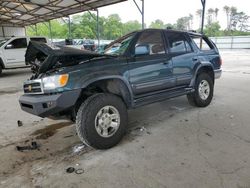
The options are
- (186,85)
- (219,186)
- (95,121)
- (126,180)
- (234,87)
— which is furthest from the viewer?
(234,87)

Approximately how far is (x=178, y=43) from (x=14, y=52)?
9.49m

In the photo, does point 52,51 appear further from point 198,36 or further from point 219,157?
point 198,36

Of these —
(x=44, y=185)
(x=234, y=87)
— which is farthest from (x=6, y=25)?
(x=44, y=185)

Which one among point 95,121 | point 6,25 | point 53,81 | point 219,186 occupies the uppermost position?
point 6,25

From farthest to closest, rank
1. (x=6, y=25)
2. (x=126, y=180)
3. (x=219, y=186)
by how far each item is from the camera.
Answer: (x=6, y=25), (x=126, y=180), (x=219, y=186)

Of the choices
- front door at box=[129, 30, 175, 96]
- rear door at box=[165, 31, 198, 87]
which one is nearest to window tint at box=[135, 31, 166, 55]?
front door at box=[129, 30, 175, 96]

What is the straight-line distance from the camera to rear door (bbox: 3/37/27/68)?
1144 centimetres

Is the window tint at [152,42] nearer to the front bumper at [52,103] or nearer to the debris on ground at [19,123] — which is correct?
the front bumper at [52,103]

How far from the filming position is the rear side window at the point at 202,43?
17.0ft

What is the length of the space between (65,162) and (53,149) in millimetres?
511

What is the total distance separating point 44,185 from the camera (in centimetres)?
259

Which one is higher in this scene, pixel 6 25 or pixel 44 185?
pixel 6 25

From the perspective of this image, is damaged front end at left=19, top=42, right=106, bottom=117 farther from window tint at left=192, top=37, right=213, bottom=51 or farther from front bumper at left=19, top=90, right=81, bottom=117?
window tint at left=192, top=37, right=213, bottom=51

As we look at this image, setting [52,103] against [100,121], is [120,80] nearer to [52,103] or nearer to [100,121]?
[100,121]
